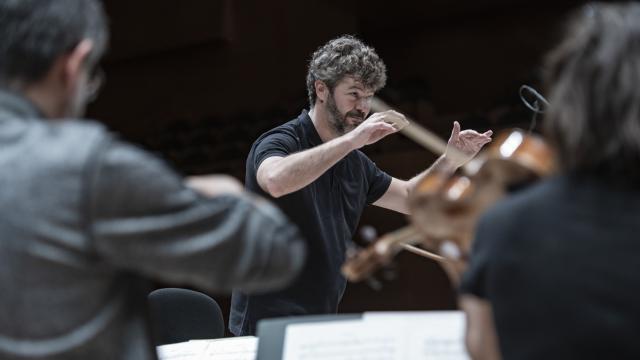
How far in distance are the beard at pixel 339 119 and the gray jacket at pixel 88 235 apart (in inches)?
60.0

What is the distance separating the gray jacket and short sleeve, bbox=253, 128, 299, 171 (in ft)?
4.27

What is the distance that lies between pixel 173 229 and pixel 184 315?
5.47 ft

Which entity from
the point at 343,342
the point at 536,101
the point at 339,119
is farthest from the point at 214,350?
the point at 536,101

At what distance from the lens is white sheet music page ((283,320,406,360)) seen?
1.61 m

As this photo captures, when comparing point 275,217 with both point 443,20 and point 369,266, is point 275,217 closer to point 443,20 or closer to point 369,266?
point 369,266

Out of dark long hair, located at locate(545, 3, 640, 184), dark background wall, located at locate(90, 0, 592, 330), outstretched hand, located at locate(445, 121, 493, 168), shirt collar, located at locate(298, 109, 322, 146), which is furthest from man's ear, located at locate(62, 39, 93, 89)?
dark background wall, located at locate(90, 0, 592, 330)

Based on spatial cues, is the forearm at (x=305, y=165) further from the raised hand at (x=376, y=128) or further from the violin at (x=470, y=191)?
the violin at (x=470, y=191)

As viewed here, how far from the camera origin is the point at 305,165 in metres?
2.30

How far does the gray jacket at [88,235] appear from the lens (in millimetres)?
1111

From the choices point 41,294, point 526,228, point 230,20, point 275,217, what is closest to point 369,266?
point 275,217

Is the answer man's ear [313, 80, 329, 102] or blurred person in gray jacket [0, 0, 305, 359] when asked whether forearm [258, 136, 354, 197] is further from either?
blurred person in gray jacket [0, 0, 305, 359]

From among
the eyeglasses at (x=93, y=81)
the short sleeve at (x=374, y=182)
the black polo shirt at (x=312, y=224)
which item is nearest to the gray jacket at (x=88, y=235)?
the eyeglasses at (x=93, y=81)

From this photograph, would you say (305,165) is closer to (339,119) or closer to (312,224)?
(312,224)

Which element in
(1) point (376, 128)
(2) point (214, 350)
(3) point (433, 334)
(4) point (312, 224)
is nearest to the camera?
(3) point (433, 334)
